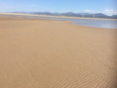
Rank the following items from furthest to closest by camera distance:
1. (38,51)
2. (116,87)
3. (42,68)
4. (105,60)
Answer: (38,51) < (105,60) < (42,68) < (116,87)

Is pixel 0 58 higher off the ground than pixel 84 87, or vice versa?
pixel 0 58

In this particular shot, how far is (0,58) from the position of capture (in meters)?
5.94

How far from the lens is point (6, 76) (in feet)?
14.5

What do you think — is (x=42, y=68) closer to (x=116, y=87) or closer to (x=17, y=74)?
(x=17, y=74)

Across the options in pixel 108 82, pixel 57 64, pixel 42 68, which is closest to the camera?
pixel 108 82

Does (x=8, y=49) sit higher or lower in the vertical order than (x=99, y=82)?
higher

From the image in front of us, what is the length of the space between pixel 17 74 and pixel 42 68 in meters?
1.01

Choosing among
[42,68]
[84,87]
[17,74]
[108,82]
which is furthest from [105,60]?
[17,74]

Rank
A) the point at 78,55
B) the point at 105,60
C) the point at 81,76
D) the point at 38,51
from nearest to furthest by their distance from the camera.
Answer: the point at 81,76, the point at 105,60, the point at 78,55, the point at 38,51

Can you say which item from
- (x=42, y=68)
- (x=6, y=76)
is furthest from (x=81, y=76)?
(x=6, y=76)

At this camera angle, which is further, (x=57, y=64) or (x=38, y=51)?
(x=38, y=51)

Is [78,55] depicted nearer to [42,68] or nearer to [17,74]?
[42,68]

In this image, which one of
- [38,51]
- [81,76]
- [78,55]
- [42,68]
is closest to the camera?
[81,76]

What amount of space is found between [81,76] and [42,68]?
161cm
